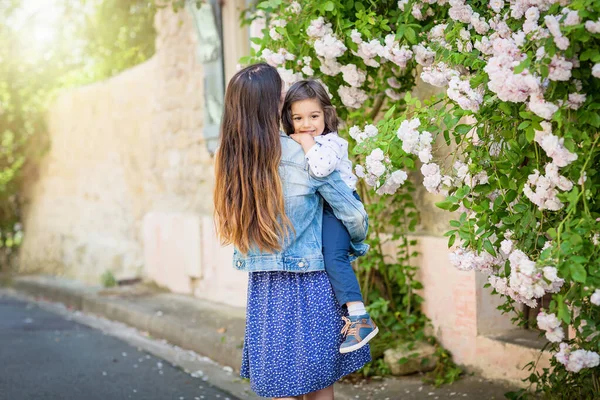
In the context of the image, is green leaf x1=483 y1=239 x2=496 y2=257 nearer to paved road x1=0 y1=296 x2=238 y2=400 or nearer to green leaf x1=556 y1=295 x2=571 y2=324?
green leaf x1=556 y1=295 x2=571 y2=324

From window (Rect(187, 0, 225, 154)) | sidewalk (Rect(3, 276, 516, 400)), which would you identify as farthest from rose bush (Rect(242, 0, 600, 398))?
window (Rect(187, 0, 225, 154))

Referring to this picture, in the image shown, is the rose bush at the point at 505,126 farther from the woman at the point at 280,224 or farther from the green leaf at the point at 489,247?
the woman at the point at 280,224

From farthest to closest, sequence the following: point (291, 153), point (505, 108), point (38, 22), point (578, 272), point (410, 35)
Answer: point (38, 22)
point (410, 35)
point (291, 153)
point (505, 108)
point (578, 272)

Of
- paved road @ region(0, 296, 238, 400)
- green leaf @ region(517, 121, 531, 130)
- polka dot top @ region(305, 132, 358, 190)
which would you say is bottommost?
paved road @ region(0, 296, 238, 400)

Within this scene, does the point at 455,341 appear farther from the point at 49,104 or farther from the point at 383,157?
the point at 49,104

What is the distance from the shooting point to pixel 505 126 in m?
2.84

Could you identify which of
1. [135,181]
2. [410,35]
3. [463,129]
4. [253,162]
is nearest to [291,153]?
[253,162]

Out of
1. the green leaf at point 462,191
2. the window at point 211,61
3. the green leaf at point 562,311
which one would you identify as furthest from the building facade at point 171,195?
the green leaf at point 562,311

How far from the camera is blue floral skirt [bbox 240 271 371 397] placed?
2932 millimetres

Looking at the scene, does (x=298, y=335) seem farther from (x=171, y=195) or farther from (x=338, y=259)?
(x=171, y=195)

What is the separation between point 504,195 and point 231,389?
8.14 feet

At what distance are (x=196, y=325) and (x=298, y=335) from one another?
10.9 ft

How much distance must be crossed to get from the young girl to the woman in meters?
0.04

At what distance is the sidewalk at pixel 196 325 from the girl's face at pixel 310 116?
1.74m
